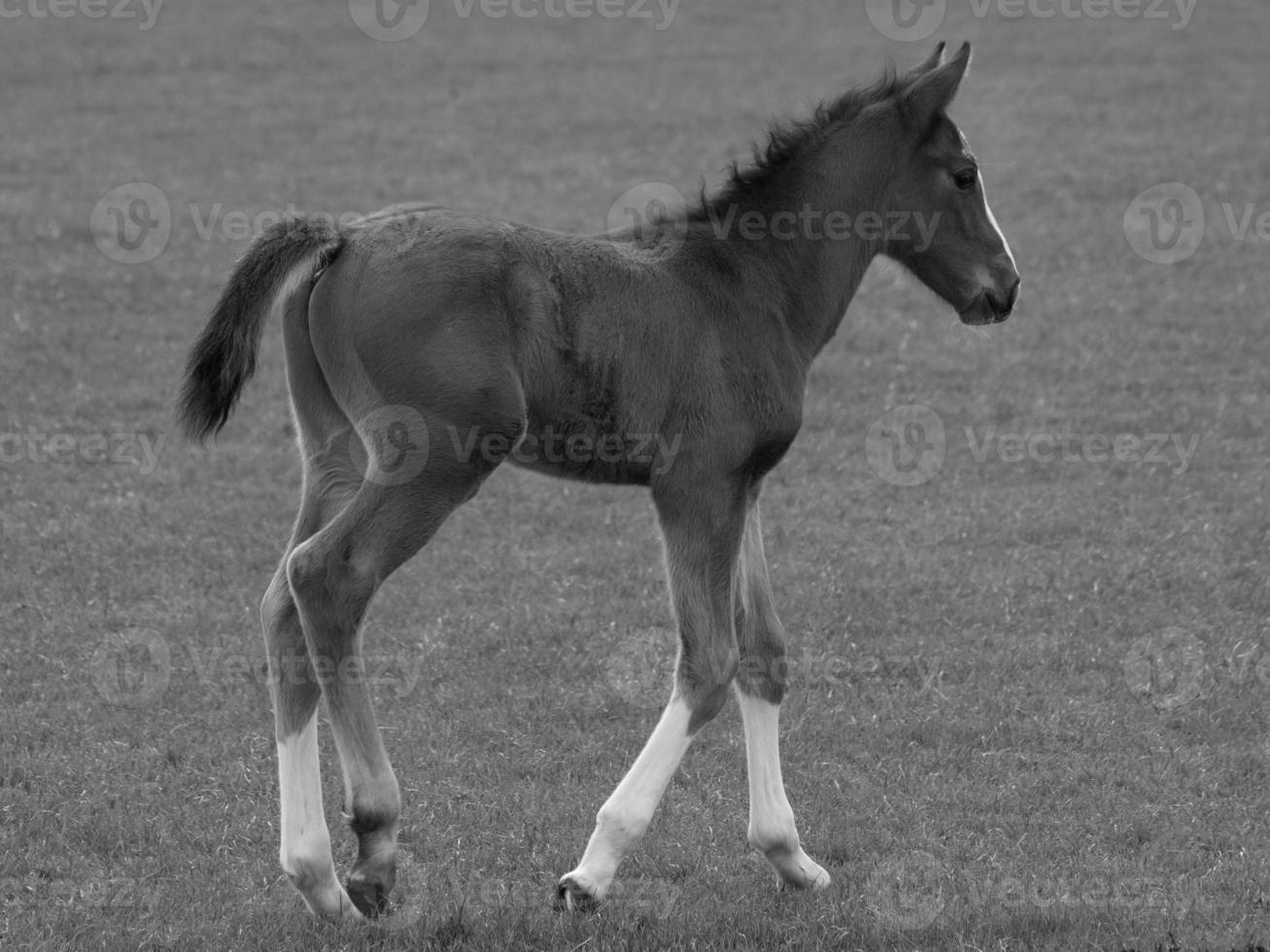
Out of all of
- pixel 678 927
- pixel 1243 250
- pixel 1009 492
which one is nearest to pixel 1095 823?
pixel 678 927

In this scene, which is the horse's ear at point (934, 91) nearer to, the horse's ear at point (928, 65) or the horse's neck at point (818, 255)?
the horse's ear at point (928, 65)

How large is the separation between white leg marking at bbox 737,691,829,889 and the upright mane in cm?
Result: 166

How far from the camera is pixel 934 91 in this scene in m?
5.36

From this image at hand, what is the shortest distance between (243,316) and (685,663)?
65.4 inches

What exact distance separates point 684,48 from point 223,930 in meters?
19.3

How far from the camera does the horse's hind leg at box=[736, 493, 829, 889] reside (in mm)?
5078

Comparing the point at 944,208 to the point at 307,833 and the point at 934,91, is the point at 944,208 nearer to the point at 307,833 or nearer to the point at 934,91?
the point at 934,91

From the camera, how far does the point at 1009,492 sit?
9.60m

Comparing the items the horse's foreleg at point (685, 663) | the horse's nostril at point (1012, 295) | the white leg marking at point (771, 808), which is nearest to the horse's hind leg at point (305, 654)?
the horse's foreleg at point (685, 663)

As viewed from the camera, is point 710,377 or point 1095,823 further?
point 1095,823

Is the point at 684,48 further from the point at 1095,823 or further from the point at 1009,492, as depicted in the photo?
the point at 1095,823

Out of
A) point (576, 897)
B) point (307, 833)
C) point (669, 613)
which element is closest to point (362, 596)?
point (307, 833)

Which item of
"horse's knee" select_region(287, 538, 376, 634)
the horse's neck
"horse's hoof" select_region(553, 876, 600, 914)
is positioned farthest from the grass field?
"horse's knee" select_region(287, 538, 376, 634)

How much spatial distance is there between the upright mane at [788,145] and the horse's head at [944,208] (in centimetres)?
11
